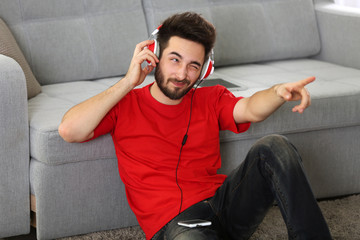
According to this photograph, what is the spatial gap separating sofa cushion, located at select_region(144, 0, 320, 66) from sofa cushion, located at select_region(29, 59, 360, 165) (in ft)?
0.27

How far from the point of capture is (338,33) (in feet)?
9.61

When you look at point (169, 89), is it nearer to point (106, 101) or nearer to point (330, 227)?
point (106, 101)

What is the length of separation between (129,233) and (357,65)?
146cm

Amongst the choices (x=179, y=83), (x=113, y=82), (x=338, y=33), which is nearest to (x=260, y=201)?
(x=179, y=83)

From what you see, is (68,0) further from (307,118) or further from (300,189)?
(300,189)

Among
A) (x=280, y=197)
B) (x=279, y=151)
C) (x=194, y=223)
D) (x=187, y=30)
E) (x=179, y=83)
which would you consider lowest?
(x=194, y=223)

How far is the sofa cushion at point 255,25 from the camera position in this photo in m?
2.79

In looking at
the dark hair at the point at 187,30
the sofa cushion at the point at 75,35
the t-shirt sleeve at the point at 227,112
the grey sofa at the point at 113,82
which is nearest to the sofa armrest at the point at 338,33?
the grey sofa at the point at 113,82

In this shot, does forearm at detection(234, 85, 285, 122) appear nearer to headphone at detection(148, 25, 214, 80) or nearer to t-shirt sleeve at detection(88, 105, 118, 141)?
headphone at detection(148, 25, 214, 80)

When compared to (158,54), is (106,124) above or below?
below

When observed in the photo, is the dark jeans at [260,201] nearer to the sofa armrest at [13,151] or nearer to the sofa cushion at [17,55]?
the sofa armrest at [13,151]

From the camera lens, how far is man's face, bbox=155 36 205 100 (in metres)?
1.75

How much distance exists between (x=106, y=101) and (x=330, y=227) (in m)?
0.98

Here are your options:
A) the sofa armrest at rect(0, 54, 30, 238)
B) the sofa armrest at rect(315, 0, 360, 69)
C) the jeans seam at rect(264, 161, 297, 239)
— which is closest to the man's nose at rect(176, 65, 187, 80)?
the jeans seam at rect(264, 161, 297, 239)
